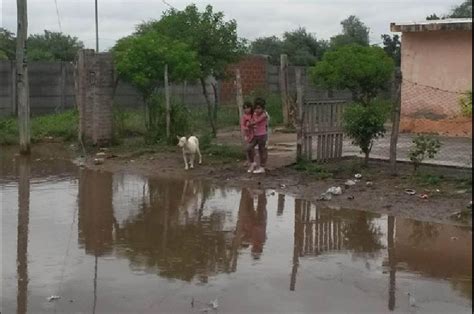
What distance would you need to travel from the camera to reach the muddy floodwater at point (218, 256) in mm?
6547

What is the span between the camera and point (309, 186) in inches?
488

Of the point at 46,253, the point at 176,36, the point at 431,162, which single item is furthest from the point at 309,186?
the point at 176,36

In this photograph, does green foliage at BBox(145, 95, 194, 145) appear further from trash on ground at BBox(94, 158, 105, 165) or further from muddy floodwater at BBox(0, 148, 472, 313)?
muddy floodwater at BBox(0, 148, 472, 313)

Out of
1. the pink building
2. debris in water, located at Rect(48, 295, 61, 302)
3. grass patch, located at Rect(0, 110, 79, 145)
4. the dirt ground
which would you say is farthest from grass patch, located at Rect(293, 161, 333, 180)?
grass patch, located at Rect(0, 110, 79, 145)

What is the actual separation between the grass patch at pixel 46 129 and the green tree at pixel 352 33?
23.4 meters

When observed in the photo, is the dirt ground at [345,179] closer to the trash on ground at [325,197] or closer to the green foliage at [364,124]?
the trash on ground at [325,197]

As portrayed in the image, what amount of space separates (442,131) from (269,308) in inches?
575

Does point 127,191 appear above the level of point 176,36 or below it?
below

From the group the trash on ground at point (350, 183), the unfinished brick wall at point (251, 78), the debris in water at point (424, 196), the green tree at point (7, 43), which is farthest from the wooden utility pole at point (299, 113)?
the green tree at point (7, 43)

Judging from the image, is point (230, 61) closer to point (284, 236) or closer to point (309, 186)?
point (309, 186)

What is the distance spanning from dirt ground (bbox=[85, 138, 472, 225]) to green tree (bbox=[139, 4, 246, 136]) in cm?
394

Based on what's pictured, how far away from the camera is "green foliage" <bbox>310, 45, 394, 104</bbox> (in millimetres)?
22203

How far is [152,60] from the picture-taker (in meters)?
17.6

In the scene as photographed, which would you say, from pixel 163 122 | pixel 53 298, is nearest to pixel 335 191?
pixel 53 298
